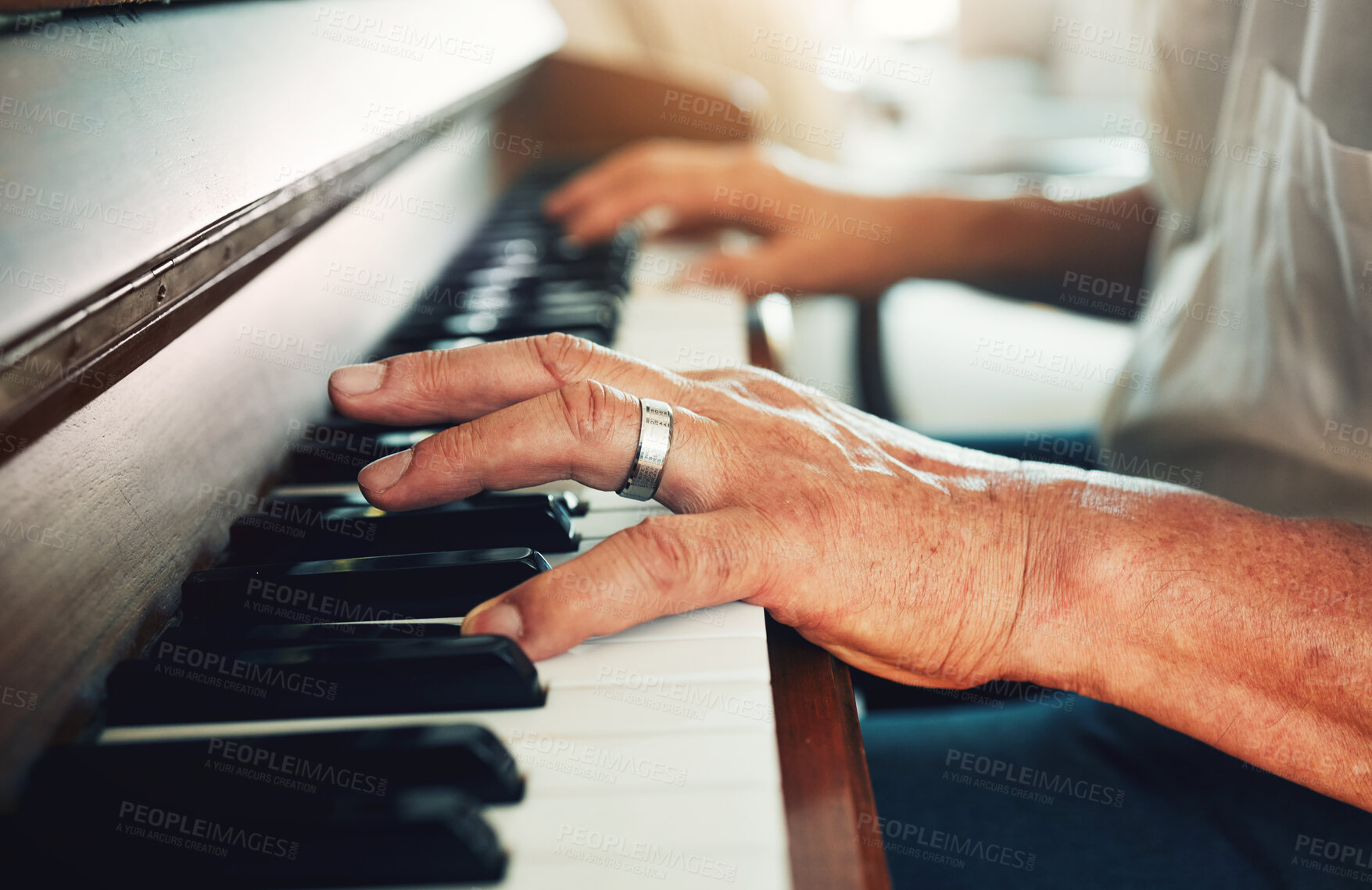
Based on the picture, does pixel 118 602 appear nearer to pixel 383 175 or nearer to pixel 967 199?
pixel 383 175

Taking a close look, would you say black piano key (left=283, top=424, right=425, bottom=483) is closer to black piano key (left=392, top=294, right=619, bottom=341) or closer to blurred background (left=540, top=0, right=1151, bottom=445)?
black piano key (left=392, top=294, right=619, bottom=341)

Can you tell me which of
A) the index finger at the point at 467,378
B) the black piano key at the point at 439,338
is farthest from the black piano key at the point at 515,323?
the index finger at the point at 467,378

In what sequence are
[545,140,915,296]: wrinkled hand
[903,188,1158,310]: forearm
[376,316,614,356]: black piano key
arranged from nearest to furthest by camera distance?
1. [376,316,614,356]: black piano key
2. [545,140,915,296]: wrinkled hand
3. [903,188,1158,310]: forearm

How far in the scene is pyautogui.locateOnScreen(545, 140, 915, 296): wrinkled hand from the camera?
1336 mm

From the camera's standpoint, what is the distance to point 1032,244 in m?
1.49

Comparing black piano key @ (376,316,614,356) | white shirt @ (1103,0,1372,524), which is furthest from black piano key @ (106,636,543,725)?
white shirt @ (1103,0,1372,524)

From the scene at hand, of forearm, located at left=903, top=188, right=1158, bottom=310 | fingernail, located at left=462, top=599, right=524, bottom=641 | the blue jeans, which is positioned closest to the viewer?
fingernail, located at left=462, top=599, right=524, bottom=641

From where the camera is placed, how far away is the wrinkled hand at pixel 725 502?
1.76 feet

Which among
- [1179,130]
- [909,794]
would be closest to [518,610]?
[909,794]

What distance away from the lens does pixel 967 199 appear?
1.51m

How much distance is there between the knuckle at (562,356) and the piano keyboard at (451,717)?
0.30ft

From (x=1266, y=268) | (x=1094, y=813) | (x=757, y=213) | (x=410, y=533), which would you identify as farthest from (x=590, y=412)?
(x=757, y=213)

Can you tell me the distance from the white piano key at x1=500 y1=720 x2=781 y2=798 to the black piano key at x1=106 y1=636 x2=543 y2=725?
0.03 metres

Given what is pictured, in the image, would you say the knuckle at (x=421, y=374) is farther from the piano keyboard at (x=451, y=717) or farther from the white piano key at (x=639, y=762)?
the white piano key at (x=639, y=762)
